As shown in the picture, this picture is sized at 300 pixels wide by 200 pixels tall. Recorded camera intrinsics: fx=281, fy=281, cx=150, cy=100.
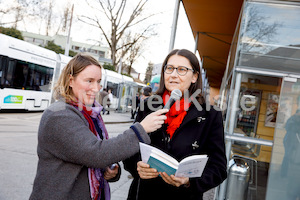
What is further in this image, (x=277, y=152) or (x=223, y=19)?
(x=223, y=19)

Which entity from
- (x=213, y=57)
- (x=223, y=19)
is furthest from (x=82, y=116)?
(x=213, y=57)

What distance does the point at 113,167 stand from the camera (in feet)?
6.56

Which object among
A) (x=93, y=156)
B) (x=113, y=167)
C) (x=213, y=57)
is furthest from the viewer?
(x=213, y=57)

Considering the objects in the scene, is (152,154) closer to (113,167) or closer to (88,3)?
(113,167)

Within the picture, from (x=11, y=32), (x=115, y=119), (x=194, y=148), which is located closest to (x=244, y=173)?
(x=194, y=148)

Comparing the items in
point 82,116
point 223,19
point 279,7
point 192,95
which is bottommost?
point 82,116

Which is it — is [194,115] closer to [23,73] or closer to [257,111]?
[257,111]

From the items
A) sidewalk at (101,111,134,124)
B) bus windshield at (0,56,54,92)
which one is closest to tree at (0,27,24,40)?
bus windshield at (0,56,54,92)

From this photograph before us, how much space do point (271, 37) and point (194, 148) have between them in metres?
2.98

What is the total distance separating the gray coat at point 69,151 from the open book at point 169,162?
0.07m

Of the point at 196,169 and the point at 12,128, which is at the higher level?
the point at 196,169

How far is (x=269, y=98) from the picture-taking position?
189 inches

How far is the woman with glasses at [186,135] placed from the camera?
200 centimetres

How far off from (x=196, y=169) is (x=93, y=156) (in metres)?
0.64
